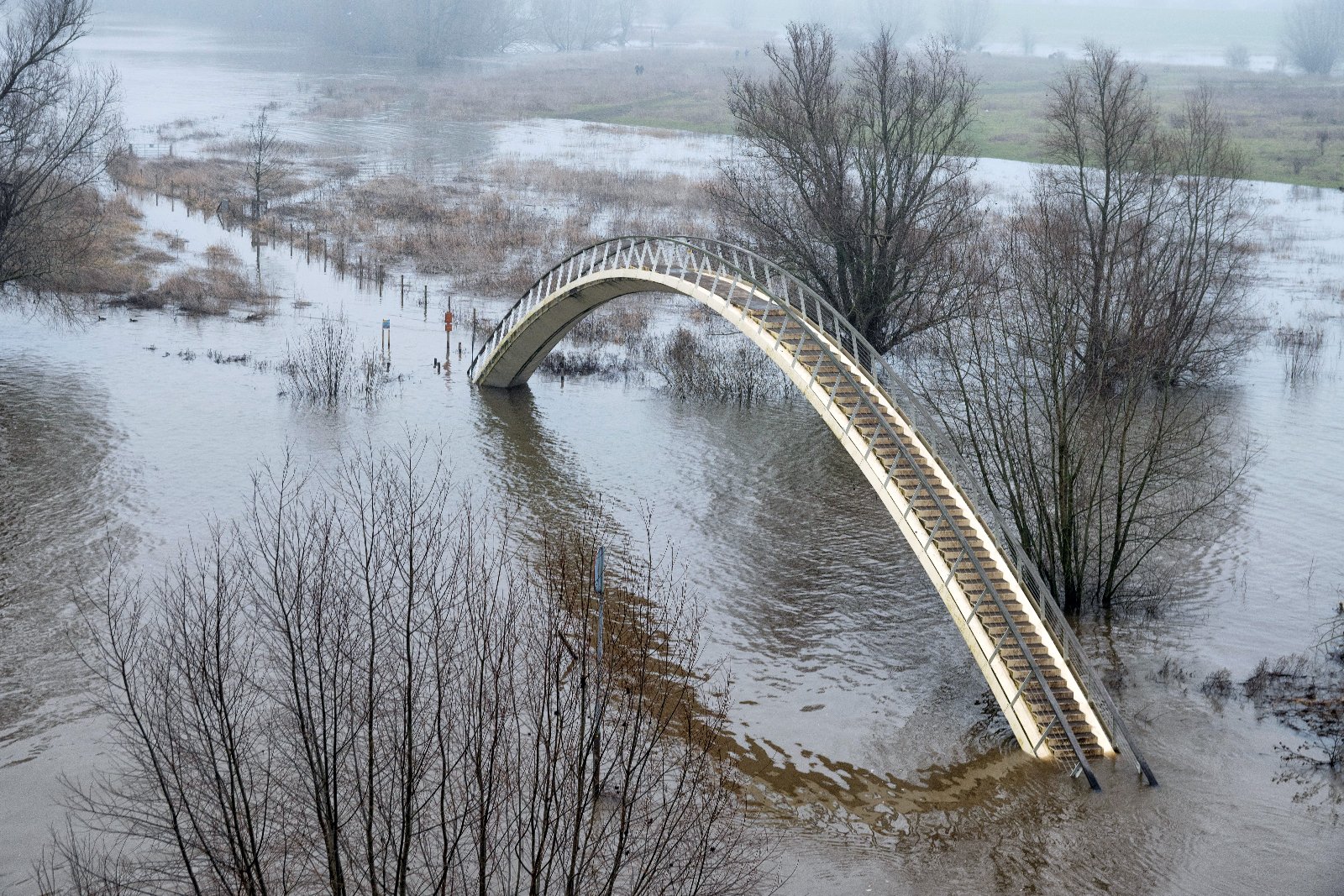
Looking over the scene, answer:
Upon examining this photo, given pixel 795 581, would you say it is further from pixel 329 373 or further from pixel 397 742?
pixel 329 373

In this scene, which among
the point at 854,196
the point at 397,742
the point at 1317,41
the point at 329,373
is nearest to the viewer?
the point at 397,742

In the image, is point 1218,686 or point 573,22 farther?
point 573,22

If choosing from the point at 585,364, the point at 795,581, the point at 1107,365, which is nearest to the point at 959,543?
the point at 795,581

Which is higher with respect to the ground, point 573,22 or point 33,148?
point 573,22

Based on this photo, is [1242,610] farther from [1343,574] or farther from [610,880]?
[610,880]

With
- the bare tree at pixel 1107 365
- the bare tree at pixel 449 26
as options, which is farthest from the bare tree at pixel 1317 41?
the bare tree at pixel 1107 365

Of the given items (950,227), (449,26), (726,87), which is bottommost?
(950,227)
